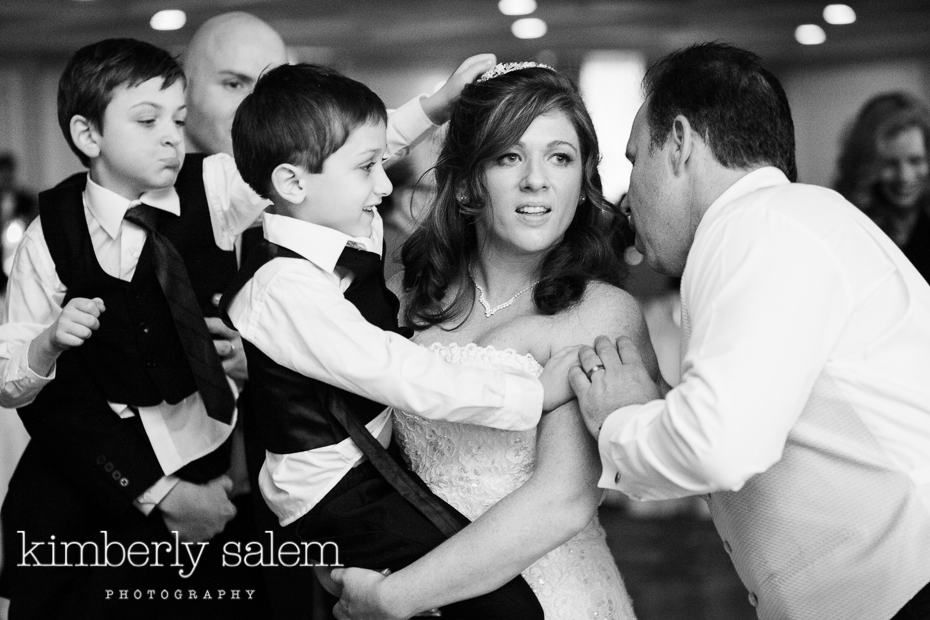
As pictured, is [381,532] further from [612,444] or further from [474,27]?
[474,27]

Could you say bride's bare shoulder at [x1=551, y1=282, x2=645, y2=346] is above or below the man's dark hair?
below

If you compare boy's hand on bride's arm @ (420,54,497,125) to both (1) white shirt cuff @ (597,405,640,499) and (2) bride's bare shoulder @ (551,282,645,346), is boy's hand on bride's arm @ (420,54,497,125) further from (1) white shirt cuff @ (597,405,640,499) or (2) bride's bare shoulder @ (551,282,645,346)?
(1) white shirt cuff @ (597,405,640,499)

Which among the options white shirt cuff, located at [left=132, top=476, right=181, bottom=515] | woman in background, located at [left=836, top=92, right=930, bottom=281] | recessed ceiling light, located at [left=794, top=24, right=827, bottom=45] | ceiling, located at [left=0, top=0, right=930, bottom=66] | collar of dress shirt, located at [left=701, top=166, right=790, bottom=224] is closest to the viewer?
collar of dress shirt, located at [left=701, top=166, right=790, bottom=224]

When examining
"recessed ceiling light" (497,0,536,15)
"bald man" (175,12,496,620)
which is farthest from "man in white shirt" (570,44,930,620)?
"recessed ceiling light" (497,0,536,15)

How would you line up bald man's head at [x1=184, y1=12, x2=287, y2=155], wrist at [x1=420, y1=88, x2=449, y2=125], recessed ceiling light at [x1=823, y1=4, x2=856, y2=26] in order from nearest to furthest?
1. wrist at [x1=420, y1=88, x2=449, y2=125]
2. bald man's head at [x1=184, y1=12, x2=287, y2=155]
3. recessed ceiling light at [x1=823, y1=4, x2=856, y2=26]

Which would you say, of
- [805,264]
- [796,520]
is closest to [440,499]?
[796,520]

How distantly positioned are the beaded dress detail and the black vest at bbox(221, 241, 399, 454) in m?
0.22

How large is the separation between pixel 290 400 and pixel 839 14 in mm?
9247

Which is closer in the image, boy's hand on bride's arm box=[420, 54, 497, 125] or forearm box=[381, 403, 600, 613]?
forearm box=[381, 403, 600, 613]

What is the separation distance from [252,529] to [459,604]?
0.83 metres

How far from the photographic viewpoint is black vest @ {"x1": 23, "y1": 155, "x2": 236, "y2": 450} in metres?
2.61

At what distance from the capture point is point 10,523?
2750mm

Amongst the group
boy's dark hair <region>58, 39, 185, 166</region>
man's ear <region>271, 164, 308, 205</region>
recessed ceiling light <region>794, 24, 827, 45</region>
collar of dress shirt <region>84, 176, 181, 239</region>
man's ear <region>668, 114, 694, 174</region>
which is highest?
recessed ceiling light <region>794, 24, 827, 45</region>

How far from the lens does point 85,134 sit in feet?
8.73
